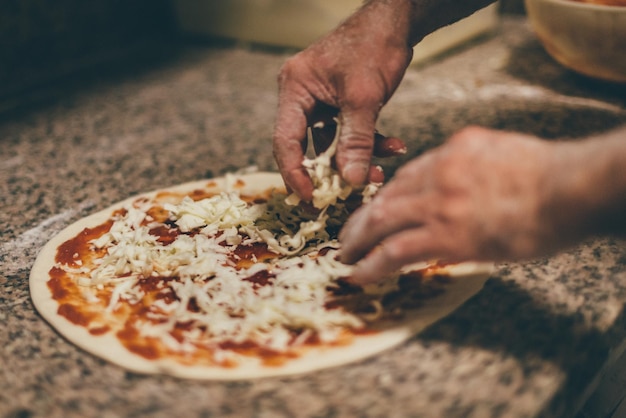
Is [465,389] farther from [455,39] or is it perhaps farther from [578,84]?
[455,39]

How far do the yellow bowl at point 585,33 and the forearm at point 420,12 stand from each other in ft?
1.47

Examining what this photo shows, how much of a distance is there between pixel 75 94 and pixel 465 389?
72.6 inches

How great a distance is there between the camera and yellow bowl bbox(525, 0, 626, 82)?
4.99ft

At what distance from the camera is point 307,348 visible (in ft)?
3.06

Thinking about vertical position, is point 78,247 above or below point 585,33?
below

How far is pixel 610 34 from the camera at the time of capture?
5.05 ft

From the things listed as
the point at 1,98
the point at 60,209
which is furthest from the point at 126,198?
the point at 1,98

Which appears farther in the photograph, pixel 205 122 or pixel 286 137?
pixel 205 122

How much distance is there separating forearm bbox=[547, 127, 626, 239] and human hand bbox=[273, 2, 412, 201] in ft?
1.32

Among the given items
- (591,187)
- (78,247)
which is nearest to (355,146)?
(591,187)

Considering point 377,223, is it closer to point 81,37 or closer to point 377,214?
point 377,214

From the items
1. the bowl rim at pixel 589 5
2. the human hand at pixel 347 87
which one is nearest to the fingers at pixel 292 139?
the human hand at pixel 347 87

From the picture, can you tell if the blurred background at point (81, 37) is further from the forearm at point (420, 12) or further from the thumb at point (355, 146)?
the thumb at point (355, 146)

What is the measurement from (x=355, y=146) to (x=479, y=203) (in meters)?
0.35
